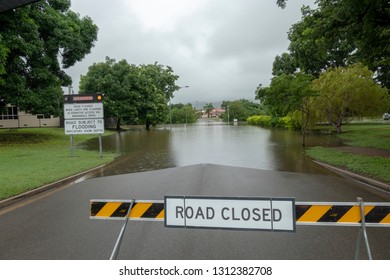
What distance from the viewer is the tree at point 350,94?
24391 mm

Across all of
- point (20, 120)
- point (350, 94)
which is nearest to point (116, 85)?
point (20, 120)

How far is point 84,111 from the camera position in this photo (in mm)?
14523

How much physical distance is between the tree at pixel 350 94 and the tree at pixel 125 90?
22.3m

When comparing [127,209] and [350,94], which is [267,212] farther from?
[350,94]

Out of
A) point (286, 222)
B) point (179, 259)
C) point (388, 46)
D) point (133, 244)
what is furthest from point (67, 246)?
point (388, 46)

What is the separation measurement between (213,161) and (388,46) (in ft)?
27.4

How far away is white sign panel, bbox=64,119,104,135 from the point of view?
47.8ft

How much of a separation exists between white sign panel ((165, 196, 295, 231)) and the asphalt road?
3.27ft

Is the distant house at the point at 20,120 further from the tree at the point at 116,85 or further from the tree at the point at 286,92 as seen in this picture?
the tree at the point at 286,92

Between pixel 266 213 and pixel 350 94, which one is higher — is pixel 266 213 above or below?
below

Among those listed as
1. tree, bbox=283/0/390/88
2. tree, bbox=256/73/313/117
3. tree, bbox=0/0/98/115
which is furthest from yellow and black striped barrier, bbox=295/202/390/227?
tree, bbox=0/0/98/115

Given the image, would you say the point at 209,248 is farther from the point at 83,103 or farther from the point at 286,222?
the point at 83,103

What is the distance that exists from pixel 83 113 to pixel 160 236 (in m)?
11.5

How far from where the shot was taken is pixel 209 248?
4078 mm
